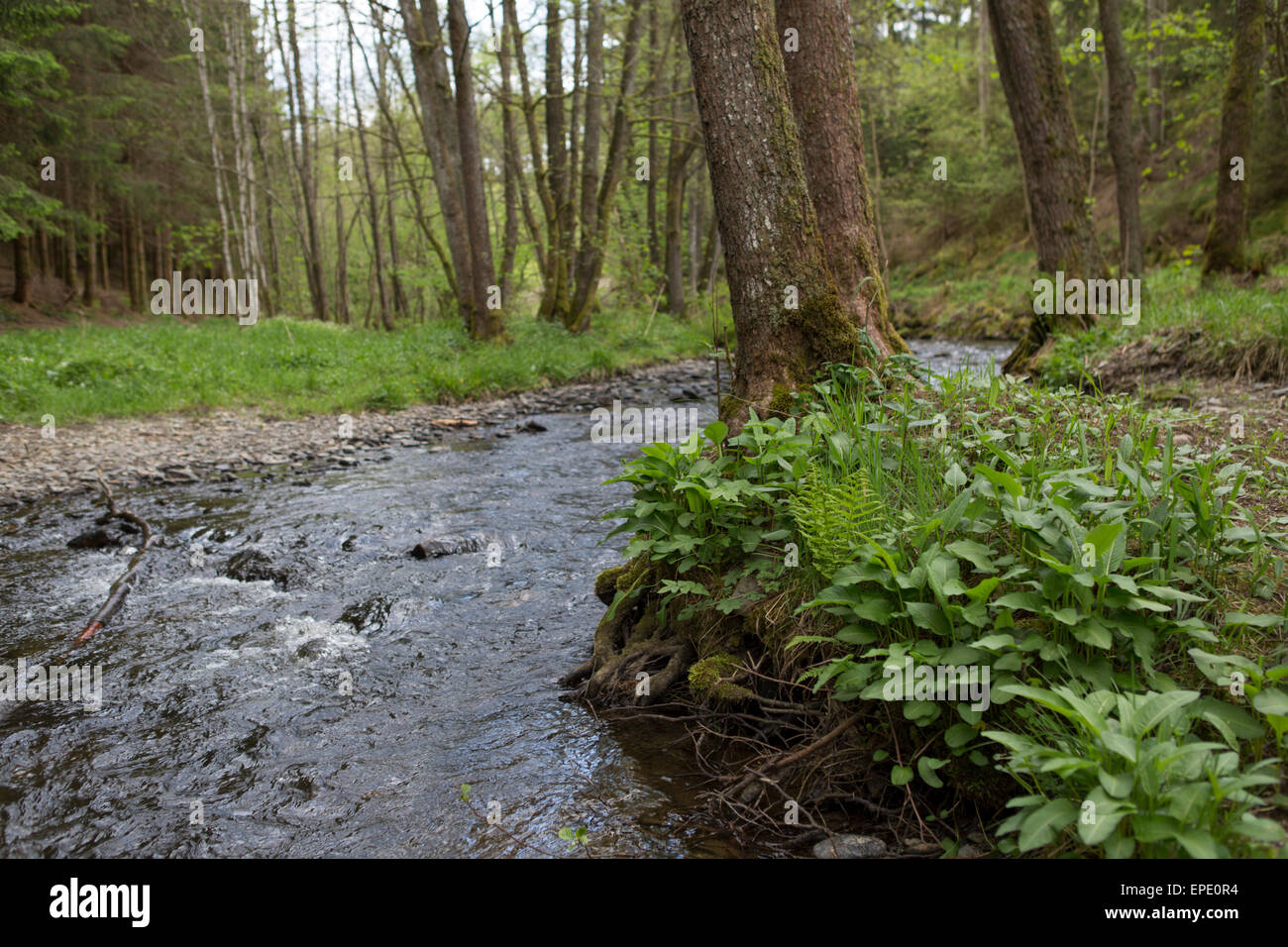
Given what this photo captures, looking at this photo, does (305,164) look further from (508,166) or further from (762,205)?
(762,205)

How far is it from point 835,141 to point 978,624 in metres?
4.47

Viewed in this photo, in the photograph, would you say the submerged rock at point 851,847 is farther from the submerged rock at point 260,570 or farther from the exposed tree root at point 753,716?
the submerged rock at point 260,570

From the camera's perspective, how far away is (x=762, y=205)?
4730mm

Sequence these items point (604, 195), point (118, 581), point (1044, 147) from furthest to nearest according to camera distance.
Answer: point (604, 195)
point (1044, 147)
point (118, 581)

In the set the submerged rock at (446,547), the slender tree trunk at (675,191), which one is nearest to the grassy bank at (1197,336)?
the submerged rock at (446,547)

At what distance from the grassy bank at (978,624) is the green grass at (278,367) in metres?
5.10

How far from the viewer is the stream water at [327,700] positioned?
312 cm

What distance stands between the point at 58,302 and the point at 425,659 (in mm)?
25059

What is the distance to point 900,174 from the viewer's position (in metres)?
32.8

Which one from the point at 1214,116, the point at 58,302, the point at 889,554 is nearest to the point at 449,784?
the point at 889,554

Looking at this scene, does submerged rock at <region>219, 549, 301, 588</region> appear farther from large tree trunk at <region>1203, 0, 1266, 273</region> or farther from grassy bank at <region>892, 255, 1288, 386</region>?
large tree trunk at <region>1203, 0, 1266, 273</region>

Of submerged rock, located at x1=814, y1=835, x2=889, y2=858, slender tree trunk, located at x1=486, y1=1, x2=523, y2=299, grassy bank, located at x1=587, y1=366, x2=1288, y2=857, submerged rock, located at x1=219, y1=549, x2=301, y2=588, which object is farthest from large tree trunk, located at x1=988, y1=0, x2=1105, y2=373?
slender tree trunk, located at x1=486, y1=1, x2=523, y2=299

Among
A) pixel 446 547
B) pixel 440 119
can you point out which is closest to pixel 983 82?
pixel 440 119

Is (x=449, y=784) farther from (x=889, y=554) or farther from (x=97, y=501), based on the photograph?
(x=97, y=501)
